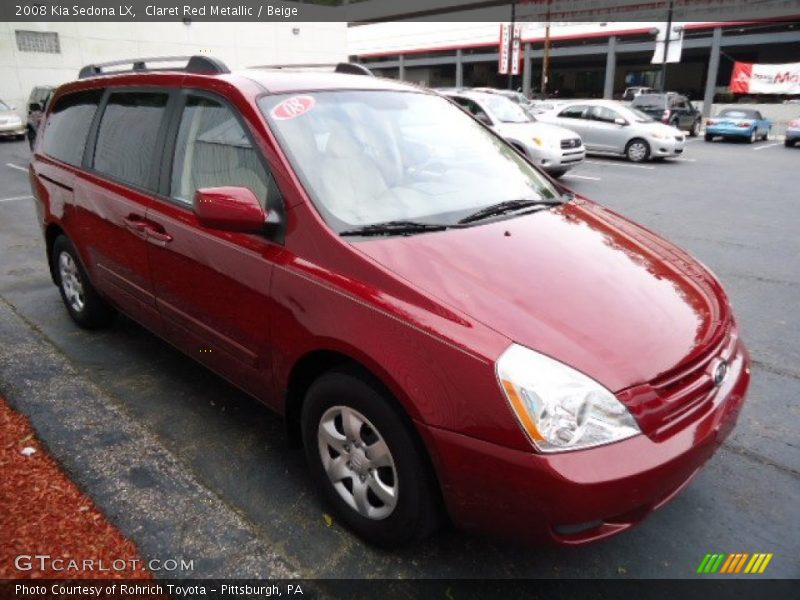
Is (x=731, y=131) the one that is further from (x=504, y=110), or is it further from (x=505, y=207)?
(x=505, y=207)

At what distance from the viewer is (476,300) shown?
214 centimetres

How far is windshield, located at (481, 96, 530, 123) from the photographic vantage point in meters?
12.7

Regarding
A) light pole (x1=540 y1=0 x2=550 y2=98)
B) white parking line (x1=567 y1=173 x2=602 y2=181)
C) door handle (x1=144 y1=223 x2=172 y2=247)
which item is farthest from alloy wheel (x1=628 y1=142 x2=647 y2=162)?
light pole (x1=540 y1=0 x2=550 y2=98)

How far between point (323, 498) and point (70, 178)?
2.92 m

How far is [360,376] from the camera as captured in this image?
2283 millimetres

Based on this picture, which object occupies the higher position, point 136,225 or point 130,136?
point 130,136

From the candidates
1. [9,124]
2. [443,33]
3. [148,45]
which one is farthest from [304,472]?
[443,33]

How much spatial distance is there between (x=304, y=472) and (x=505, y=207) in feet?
5.19

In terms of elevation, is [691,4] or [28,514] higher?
[691,4]

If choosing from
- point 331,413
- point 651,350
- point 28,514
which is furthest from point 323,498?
point 651,350

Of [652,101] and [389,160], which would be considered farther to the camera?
[652,101]

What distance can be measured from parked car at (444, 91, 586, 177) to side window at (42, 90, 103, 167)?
27.4ft

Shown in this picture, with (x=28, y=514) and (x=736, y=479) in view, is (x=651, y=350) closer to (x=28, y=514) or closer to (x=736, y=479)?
(x=736, y=479)

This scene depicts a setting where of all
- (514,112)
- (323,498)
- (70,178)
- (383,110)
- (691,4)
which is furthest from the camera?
(691,4)
